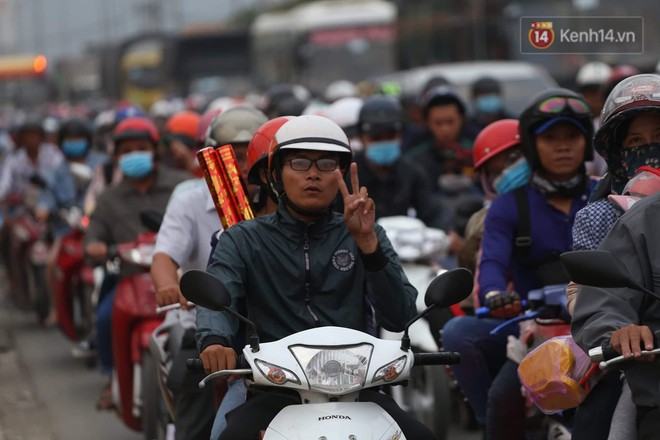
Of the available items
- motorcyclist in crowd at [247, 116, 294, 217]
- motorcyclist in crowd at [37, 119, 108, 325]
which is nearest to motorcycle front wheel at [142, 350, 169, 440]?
motorcyclist in crowd at [247, 116, 294, 217]

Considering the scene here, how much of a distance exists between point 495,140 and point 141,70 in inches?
1585

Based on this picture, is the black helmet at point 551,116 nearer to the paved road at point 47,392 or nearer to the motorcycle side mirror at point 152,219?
the motorcycle side mirror at point 152,219

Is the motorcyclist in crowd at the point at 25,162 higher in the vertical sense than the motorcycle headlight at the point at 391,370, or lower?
lower

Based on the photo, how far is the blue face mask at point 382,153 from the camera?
10008mm

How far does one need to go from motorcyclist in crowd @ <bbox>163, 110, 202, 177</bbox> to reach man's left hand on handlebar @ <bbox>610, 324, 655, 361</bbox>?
22.5 feet

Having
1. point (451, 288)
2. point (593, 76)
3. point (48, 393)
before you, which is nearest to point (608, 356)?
point (451, 288)

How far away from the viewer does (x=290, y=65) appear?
3644cm

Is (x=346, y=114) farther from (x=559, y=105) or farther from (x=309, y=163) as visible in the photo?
(x=309, y=163)

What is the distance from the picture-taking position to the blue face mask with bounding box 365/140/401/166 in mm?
10008

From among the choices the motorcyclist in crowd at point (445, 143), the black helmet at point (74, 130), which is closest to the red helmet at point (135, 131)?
the motorcyclist in crowd at point (445, 143)

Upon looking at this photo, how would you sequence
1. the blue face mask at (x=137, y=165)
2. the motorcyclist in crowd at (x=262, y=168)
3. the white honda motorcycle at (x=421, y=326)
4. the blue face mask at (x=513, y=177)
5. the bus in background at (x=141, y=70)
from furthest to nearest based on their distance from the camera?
the bus in background at (x=141, y=70)
the blue face mask at (x=137, y=165)
the white honda motorcycle at (x=421, y=326)
the blue face mask at (x=513, y=177)
the motorcyclist in crowd at (x=262, y=168)

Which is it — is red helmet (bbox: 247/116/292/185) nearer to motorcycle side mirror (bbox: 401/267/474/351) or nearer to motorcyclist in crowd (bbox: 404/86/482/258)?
motorcycle side mirror (bbox: 401/267/474/351)

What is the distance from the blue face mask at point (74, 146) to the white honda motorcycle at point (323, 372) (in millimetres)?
9504

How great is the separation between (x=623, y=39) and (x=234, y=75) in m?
33.0
